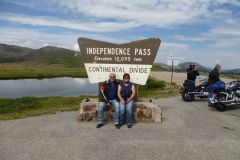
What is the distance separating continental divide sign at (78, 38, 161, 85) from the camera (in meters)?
10.8

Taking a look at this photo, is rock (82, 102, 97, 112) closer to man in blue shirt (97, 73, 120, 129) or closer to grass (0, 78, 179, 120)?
man in blue shirt (97, 73, 120, 129)

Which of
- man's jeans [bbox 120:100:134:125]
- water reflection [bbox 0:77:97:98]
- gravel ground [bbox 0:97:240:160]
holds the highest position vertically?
man's jeans [bbox 120:100:134:125]

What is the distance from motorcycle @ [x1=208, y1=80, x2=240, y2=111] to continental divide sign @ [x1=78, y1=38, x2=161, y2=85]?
3.61 m

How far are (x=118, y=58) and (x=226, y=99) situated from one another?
5164mm

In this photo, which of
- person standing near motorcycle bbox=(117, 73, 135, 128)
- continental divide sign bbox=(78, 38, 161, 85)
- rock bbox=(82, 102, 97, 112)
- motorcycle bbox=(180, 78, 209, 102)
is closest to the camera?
person standing near motorcycle bbox=(117, 73, 135, 128)

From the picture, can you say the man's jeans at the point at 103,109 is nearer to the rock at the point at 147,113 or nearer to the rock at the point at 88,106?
the rock at the point at 88,106

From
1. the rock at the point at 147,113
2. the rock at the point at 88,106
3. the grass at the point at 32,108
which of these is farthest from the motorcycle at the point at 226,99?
the grass at the point at 32,108

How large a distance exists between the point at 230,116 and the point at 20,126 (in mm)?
7574

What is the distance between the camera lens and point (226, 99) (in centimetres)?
1270

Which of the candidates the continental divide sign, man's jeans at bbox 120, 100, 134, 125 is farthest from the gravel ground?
the continental divide sign

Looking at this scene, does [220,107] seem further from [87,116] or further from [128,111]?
[87,116]

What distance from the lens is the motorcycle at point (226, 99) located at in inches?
493

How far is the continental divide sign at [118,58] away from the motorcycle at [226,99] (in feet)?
11.9

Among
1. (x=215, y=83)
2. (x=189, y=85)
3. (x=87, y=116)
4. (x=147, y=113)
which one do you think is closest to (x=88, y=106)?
(x=87, y=116)
